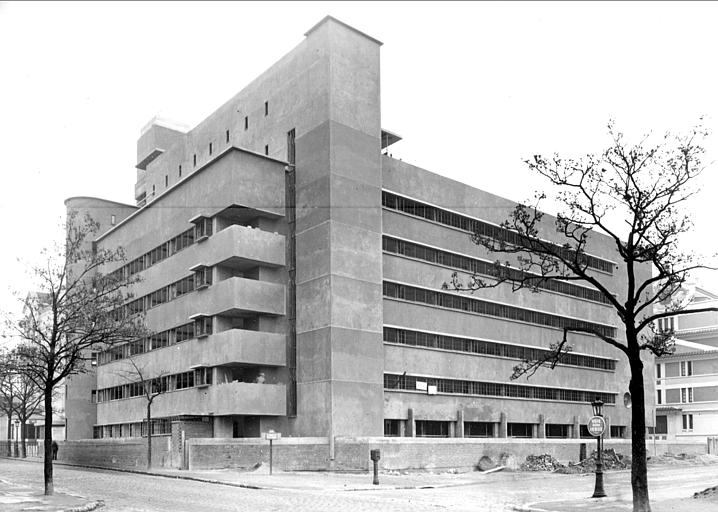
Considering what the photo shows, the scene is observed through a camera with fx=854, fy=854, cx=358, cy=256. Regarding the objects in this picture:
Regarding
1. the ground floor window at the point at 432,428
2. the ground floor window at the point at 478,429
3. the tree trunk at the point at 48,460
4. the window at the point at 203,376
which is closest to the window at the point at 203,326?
the window at the point at 203,376

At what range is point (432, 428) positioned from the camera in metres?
57.6

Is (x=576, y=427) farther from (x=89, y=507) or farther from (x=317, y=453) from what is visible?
(x=89, y=507)

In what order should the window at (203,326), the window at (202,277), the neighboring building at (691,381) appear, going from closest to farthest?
1. the window at (202,277)
2. the window at (203,326)
3. the neighboring building at (691,381)

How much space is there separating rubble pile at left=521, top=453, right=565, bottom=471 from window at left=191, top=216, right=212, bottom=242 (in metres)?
24.1

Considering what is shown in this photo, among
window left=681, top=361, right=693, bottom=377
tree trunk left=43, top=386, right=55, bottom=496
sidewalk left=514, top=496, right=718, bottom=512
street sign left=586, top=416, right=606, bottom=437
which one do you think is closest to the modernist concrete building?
tree trunk left=43, top=386, right=55, bottom=496

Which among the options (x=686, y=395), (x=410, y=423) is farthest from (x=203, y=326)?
(x=686, y=395)

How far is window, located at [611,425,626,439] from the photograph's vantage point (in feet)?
246

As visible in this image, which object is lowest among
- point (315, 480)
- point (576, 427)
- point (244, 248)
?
point (576, 427)

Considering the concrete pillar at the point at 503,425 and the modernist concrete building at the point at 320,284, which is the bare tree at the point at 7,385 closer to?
the modernist concrete building at the point at 320,284

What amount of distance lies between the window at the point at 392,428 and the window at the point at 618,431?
28.3m

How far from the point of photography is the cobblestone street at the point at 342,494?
79.8 feet

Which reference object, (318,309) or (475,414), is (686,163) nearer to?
(318,309)

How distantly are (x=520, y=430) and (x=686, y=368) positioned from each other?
95.6 feet

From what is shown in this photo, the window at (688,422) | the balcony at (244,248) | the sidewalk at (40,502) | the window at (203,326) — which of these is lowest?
the window at (688,422)
